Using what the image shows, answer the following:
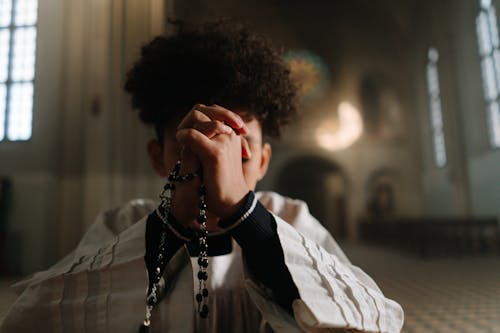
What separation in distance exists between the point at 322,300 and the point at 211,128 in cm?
40

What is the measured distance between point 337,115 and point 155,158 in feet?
41.0

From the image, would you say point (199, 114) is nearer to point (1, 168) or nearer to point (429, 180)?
point (1, 168)

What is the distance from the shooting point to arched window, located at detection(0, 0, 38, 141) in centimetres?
489

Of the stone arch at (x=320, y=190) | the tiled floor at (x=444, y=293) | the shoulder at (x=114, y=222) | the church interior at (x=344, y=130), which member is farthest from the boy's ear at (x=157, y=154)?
the stone arch at (x=320, y=190)

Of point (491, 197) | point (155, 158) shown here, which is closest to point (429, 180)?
point (491, 197)

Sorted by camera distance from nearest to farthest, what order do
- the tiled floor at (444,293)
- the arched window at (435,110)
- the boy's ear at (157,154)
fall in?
the boy's ear at (157,154)
the tiled floor at (444,293)
the arched window at (435,110)

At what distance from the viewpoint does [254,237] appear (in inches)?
30.6

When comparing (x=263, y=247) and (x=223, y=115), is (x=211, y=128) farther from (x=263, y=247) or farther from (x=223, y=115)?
(x=263, y=247)

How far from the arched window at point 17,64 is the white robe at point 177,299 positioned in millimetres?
4662

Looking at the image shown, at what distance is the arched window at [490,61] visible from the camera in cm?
696

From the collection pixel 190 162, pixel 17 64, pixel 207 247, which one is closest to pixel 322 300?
pixel 207 247

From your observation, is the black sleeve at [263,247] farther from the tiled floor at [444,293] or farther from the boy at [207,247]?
the tiled floor at [444,293]

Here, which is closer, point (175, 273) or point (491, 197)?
point (175, 273)

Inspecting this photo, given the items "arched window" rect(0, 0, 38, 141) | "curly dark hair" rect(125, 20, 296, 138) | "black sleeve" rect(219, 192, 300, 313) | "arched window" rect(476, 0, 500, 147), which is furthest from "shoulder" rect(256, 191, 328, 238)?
"arched window" rect(476, 0, 500, 147)
